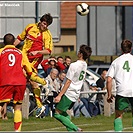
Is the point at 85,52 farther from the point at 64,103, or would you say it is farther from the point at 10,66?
the point at 10,66

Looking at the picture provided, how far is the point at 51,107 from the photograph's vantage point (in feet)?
75.1

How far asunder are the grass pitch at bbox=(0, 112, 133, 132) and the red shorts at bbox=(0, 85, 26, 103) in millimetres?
2263

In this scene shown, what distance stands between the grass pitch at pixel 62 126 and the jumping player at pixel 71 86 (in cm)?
178

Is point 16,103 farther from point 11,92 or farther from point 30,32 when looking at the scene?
point 30,32

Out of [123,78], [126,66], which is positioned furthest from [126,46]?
[123,78]

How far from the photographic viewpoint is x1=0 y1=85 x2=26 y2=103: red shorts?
15.7m

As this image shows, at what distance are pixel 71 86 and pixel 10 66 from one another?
142cm

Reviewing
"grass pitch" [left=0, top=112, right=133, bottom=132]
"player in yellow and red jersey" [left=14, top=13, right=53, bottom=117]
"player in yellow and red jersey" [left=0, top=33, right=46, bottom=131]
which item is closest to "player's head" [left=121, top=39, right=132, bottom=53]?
"player in yellow and red jersey" [left=0, top=33, right=46, bottom=131]

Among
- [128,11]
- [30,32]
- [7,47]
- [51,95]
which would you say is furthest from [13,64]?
[128,11]

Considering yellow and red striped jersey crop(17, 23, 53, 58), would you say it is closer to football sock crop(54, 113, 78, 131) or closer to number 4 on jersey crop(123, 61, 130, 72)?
football sock crop(54, 113, 78, 131)

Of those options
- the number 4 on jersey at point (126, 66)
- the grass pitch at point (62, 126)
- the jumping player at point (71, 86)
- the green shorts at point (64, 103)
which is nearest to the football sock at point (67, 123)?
the jumping player at point (71, 86)

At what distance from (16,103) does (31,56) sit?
3.06 metres

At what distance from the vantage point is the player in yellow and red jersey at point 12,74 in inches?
614

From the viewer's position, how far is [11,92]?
15812 millimetres
